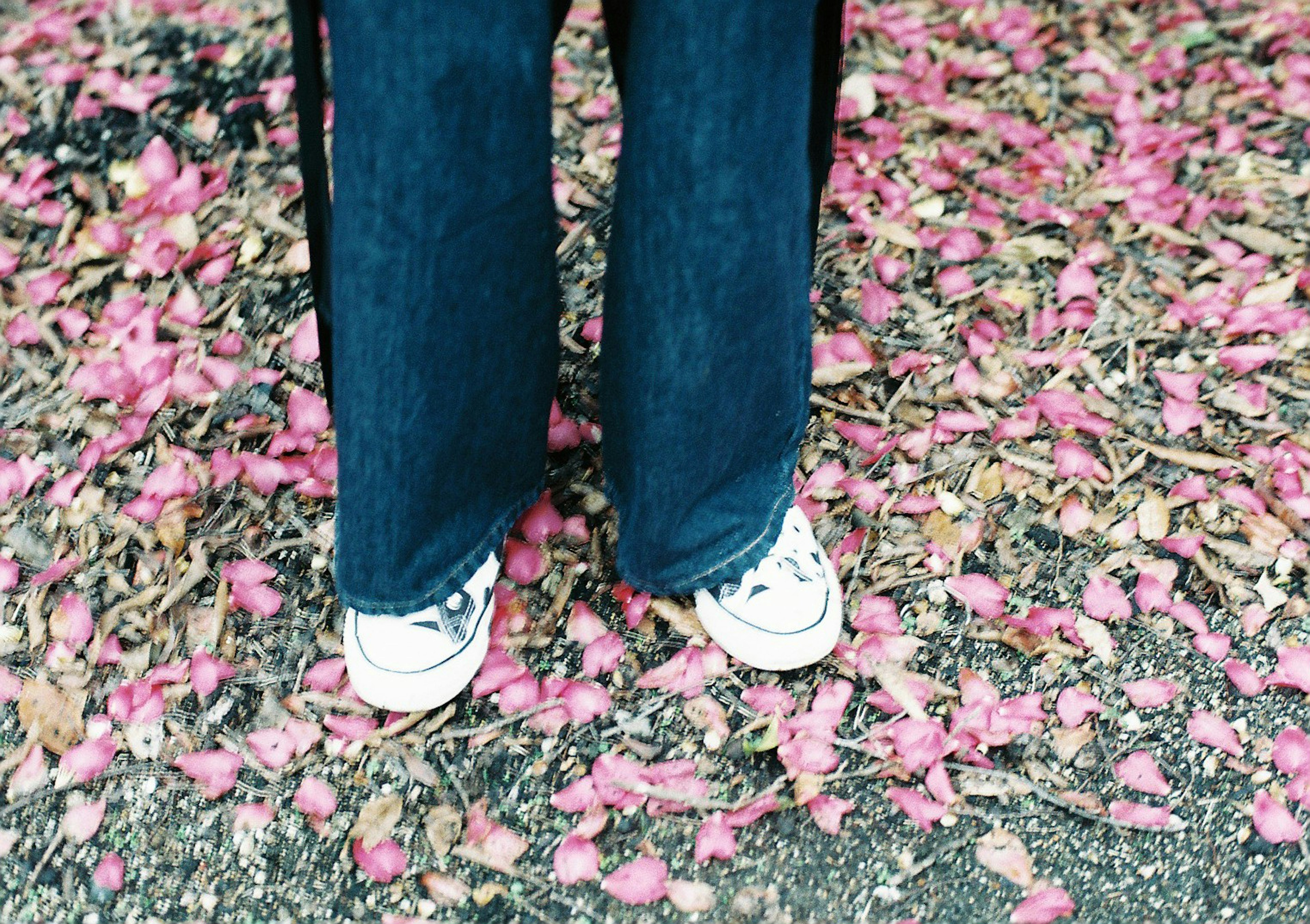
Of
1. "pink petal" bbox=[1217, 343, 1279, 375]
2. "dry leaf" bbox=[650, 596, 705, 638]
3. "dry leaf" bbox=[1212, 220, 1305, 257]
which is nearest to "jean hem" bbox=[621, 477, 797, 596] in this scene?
"dry leaf" bbox=[650, 596, 705, 638]

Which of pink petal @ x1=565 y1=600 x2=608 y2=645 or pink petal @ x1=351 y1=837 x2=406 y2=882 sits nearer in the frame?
pink petal @ x1=351 y1=837 x2=406 y2=882

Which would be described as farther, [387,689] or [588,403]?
[588,403]

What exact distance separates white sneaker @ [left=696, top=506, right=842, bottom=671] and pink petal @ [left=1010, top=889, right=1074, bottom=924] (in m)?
0.41

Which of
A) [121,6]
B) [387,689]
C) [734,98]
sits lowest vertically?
[387,689]

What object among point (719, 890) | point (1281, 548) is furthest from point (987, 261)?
point (719, 890)

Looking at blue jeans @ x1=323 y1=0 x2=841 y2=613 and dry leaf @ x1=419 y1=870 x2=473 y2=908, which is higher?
blue jeans @ x1=323 y1=0 x2=841 y2=613

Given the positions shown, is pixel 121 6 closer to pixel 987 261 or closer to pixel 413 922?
pixel 987 261

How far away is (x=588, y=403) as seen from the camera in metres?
1.94

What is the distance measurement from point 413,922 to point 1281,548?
1.40 m

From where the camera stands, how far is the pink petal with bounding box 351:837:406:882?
4.71ft

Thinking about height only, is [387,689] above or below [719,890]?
above

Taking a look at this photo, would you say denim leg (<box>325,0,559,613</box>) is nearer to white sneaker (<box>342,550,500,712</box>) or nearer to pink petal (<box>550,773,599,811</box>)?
white sneaker (<box>342,550,500,712</box>)

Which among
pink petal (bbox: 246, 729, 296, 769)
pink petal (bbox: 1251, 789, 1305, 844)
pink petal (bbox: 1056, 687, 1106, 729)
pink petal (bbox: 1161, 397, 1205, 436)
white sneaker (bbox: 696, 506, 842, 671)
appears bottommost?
pink petal (bbox: 246, 729, 296, 769)

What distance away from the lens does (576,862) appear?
4.73 feet
